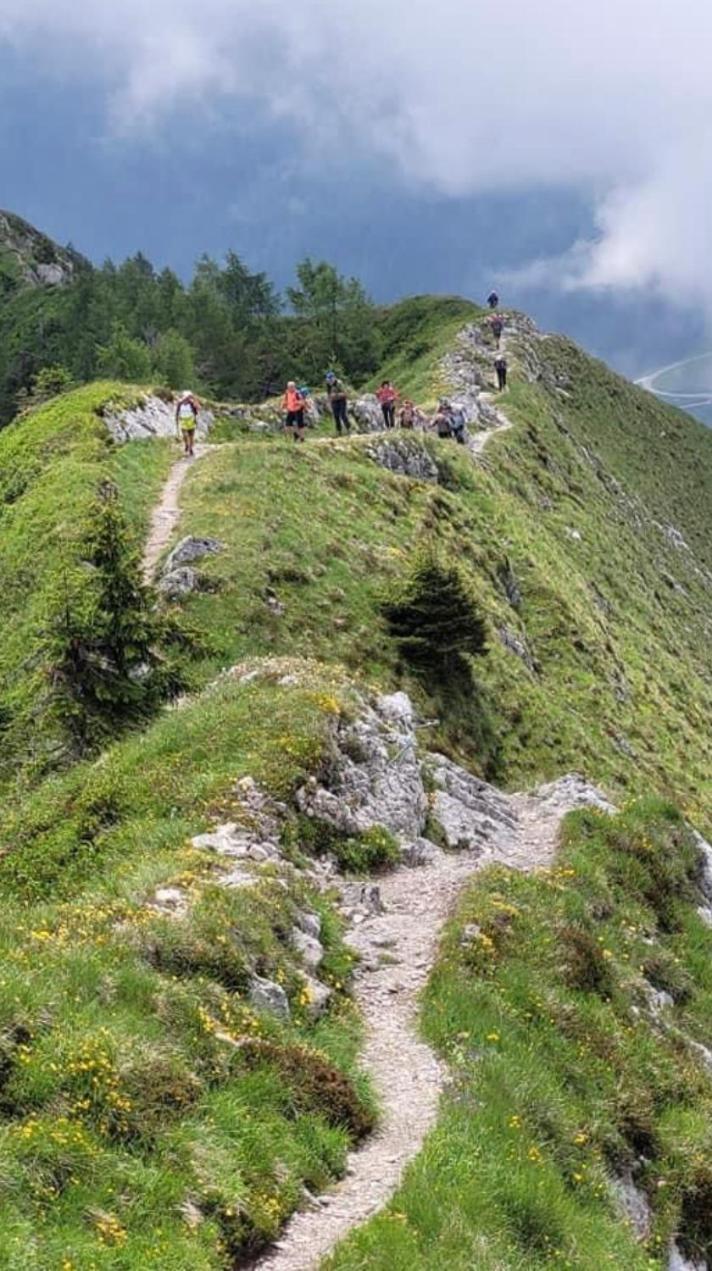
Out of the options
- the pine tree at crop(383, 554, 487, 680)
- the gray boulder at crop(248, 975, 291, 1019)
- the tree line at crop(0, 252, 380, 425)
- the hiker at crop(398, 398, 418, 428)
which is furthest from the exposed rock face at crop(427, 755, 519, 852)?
the tree line at crop(0, 252, 380, 425)

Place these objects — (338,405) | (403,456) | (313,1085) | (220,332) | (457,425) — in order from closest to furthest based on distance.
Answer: (313,1085), (403,456), (338,405), (457,425), (220,332)

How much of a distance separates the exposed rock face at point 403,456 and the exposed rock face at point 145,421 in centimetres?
1020

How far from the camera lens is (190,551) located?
3253cm

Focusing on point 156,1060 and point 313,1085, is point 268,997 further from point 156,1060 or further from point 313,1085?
point 156,1060

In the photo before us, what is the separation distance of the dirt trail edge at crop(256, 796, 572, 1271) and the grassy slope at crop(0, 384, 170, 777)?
10.7 metres

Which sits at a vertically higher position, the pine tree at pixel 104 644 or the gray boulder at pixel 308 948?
the pine tree at pixel 104 644

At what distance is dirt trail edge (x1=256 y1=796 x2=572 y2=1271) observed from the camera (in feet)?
32.9

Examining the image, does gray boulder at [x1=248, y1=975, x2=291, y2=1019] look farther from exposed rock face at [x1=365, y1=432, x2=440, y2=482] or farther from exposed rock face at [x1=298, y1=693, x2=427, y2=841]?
exposed rock face at [x1=365, y1=432, x2=440, y2=482]

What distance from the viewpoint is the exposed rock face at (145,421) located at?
48969 mm

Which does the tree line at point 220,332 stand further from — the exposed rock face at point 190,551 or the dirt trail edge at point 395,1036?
the dirt trail edge at point 395,1036

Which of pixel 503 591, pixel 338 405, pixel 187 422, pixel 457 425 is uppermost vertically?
pixel 457 425

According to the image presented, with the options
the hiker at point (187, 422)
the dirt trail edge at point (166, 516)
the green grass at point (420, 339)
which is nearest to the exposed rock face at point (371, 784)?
the dirt trail edge at point (166, 516)

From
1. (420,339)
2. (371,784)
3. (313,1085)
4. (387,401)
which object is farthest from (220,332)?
(313,1085)

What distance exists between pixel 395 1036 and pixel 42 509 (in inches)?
1148
